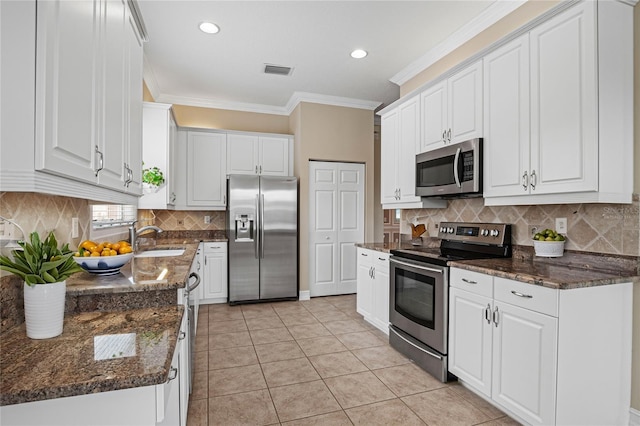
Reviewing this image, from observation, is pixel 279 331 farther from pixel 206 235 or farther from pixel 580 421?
pixel 580 421

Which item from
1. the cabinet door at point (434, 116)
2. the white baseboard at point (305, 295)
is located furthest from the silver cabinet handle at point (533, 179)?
the white baseboard at point (305, 295)

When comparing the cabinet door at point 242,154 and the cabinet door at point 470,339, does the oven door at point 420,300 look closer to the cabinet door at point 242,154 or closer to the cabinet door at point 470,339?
the cabinet door at point 470,339

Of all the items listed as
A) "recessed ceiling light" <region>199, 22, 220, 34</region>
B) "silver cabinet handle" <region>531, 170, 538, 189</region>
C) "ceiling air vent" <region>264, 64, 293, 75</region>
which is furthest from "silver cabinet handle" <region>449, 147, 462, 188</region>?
"recessed ceiling light" <region>199, 22, 220, 34</region>

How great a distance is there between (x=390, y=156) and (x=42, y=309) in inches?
127

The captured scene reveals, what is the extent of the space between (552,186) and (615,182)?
29 centimetres

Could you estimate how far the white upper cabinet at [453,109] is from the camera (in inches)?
A: 104

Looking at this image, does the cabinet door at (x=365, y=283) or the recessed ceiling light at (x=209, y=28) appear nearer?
the recessed ceiling light at (x=209, y=28)

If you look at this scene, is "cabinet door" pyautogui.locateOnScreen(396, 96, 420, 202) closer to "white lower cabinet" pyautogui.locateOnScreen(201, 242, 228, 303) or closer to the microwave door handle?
the microwave door handle

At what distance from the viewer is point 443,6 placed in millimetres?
2750

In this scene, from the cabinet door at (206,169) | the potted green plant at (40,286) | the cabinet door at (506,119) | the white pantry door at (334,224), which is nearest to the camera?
the potted green plant at (40,286)

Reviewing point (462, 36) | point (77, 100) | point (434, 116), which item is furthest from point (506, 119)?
point (77, 100)

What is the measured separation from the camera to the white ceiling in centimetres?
281

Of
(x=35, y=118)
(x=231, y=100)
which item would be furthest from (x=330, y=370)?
(x=231, y=100)

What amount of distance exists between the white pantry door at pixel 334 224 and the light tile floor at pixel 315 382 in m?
1.25
